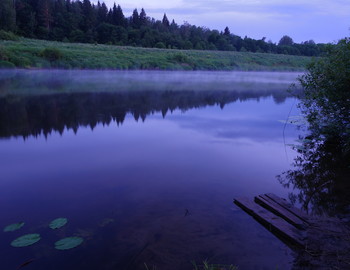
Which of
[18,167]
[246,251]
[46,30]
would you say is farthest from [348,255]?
[46,30]

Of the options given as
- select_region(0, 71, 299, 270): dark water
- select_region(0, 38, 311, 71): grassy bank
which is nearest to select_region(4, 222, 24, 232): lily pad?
select_region(0, 71, 299, 270): dark water

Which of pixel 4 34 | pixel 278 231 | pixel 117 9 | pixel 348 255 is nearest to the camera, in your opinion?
pixel 348 255

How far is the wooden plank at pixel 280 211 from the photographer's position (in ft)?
17.4

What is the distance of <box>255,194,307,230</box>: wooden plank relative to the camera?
17.4ft

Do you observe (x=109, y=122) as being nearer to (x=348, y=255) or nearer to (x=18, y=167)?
(x=18, y=167)

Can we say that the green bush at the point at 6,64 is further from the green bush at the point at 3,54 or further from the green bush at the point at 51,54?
the green bush at the point at 51,54

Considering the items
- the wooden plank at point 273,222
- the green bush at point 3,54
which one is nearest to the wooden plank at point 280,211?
the wooden plank at point 273,222

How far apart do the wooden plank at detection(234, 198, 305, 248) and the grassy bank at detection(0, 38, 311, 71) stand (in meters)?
24.1

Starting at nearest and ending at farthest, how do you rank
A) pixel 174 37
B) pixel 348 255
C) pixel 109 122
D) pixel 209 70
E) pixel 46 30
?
pixel 348 255
pixel 109 122
pixel 209 70
pixel 46 30
pixel 174 37

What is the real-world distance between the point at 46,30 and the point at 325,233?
7425 cm

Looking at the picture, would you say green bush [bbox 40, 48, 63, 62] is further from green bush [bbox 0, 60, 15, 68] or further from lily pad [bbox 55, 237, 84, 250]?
lily pad [bbox 55, 237, 84, 250]

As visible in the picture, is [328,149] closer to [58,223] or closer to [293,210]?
[293,210]

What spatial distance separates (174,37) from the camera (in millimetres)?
77875

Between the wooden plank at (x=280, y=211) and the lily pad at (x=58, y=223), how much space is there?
12.2ft
